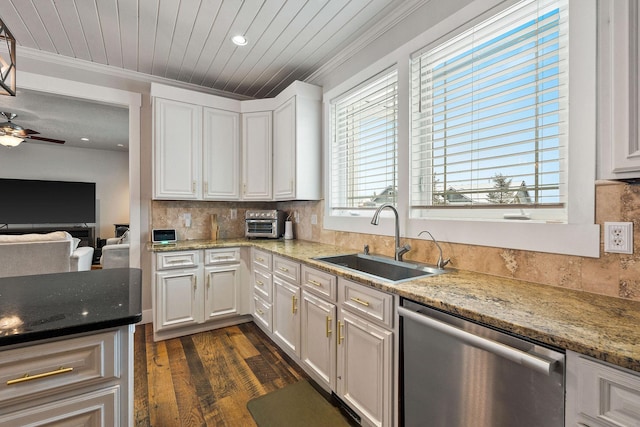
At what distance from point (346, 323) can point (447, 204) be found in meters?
0.94

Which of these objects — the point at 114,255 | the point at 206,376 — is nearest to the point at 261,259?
the point at 206,376

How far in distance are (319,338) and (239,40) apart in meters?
2.39

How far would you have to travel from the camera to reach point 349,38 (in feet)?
7.99

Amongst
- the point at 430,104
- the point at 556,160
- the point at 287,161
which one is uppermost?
the point at 430,104

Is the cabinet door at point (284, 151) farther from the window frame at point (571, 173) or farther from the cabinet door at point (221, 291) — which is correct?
the window frame at point (571, 173)

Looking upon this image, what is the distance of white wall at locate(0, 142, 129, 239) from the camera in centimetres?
649

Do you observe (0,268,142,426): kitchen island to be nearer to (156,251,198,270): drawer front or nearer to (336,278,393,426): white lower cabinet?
(336,278,393,426): white lower cabinet

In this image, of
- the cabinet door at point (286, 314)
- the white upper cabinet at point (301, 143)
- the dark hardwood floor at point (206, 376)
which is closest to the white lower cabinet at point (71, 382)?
the dark hardwood floor at point (206, 376)

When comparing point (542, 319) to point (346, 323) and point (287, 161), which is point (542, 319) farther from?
point (287, 161)

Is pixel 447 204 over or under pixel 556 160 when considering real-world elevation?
under

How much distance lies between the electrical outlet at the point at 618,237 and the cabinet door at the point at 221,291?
9.05 feet

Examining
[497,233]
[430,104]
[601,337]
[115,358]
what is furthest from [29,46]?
[601,337]

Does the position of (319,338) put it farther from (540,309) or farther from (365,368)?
(540,309)

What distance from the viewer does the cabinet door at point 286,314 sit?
2195 millimetres
